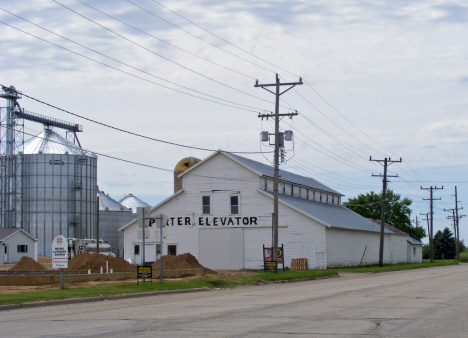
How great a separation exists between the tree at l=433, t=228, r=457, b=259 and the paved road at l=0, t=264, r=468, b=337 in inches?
4036

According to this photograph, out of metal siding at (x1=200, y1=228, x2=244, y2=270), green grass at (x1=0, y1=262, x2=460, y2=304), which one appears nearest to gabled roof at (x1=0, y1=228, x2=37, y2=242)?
metal siding at (x1=200, y1=228, x2=244, y2=270)

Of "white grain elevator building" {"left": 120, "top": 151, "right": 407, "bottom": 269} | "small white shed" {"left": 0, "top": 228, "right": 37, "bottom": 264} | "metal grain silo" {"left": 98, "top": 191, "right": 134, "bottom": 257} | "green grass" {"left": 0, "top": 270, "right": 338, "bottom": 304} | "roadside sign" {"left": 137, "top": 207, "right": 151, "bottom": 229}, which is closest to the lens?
"green grass" {"left": 0, "top": 270, "right": 338, "bottom": 304}

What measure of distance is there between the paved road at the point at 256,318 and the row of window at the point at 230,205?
2886 centimetres

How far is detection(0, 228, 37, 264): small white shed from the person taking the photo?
2534 inches

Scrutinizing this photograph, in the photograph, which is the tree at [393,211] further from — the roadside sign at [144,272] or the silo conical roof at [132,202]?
the roadside sign at [144,272]

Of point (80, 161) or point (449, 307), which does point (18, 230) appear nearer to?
point (80, 161)

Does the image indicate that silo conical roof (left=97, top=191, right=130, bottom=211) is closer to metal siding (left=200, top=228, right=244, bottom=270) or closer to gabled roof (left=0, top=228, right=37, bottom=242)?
gabled roof (left=0, top=228, right=37, bottom=242)

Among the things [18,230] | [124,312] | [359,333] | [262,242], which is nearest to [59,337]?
[124,312]

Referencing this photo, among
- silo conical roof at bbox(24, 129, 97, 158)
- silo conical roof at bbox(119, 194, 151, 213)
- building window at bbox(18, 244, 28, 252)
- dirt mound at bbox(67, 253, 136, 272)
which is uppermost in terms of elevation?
silo conical roof at bbox(24, 129, 97, 158)

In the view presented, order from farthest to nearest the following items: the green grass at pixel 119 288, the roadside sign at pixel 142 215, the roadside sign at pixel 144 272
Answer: the roadside sign at pixel 144 272, the roadside sign at pixel 142 215, the green grass at pixel 119 288

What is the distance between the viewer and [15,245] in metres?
64.8

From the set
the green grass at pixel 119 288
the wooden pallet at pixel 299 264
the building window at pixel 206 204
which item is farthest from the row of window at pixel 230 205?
the green grass at pixel 119 288

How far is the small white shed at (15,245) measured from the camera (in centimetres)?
6438

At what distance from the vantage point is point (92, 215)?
237ft
